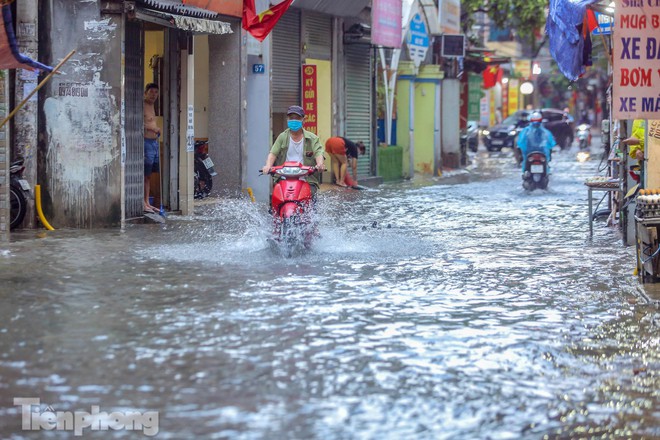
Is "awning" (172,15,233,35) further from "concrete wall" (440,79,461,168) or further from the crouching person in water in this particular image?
"concrete wall" (440,79,461,168)

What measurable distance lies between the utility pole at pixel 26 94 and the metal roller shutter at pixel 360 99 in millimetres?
13929

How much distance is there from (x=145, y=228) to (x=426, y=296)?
6933 mm

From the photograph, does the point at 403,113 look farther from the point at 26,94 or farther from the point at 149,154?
the point at 26,94

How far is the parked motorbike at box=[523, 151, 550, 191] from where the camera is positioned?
24562mm

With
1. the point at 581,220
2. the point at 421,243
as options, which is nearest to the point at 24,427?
the point at 421,243

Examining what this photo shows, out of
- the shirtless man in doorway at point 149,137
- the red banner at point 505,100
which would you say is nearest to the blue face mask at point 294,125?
the shirtless man in doorway at point 149,137

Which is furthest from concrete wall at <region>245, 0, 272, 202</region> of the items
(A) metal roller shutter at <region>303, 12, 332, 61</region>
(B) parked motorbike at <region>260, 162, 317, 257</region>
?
(B) parked motorbike at <region>260, 162, 317, 257</region>

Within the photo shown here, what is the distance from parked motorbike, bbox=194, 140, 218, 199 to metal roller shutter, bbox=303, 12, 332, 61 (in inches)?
206

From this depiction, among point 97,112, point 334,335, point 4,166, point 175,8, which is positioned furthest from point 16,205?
point 334,335

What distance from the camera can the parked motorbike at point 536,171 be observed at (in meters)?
24.6

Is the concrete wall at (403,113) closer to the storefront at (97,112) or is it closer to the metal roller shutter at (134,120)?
the storefront at (97,112)

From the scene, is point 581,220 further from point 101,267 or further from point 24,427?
point 24,427

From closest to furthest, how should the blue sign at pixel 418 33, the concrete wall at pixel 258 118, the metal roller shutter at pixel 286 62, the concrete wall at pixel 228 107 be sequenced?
1. the concrete wall at pixel 228 107
2. the concrete wall at pixel 258 118
3. the metal roller shutter at pixel 286 62
4. the blue sign at pixel 418 33

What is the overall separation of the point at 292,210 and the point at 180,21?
501 centimetres
